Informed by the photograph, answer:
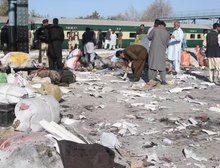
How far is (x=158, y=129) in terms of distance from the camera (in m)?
7.15

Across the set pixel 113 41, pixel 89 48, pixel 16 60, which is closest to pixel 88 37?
pixel 89 48

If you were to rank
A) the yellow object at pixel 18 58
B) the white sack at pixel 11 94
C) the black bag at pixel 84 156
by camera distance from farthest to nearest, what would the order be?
the yellow object at pixel 18 58 < the white sack at pixel 11 94 < the black bag at pixel 84 156

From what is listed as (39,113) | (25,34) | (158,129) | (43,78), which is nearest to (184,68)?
(25,34)

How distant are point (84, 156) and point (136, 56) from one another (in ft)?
25.4

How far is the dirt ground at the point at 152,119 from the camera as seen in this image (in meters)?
5.84

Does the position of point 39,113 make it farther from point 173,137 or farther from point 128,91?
point 128,91

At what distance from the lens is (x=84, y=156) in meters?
4.73

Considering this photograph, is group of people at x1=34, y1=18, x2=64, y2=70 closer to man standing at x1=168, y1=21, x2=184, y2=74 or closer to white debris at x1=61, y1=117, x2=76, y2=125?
man standing at x1=168, y1=21, x2=184, y2=74

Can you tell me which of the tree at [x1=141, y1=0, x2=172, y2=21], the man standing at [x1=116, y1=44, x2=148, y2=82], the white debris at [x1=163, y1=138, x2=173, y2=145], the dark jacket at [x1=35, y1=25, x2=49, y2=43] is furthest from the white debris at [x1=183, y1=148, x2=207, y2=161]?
the tree at [x1=141, y1=0, x2=172, y2=21]

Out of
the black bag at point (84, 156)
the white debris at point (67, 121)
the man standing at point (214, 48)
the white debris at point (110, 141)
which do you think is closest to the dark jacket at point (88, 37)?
the man standing at point (214, 48)

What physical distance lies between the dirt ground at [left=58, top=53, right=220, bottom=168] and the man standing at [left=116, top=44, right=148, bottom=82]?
330 millimetres

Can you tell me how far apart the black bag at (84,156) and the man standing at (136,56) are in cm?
746

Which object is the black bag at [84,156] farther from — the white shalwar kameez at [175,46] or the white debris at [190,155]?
the white shalwar kameez at [175,46]

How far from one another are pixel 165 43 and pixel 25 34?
4121mm
